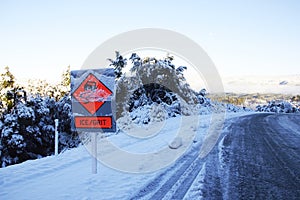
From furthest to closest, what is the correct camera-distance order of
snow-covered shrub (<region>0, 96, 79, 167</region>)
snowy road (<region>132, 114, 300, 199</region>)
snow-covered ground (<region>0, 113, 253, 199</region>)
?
snow-covered shrub (<region>0, 96, 79, 167</region>)
snow-covered ground (<region>0, 113, 253, 199</region>)
snowy road (<region>132, 114, 300, 199</region>)

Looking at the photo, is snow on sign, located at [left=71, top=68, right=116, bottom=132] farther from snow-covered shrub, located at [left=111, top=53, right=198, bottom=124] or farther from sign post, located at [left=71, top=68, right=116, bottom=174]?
snow-covered shrub, located at [left=111, top=53, right=198, bottom=124]

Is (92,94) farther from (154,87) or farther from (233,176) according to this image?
(154,87)

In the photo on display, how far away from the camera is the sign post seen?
5.04 meters

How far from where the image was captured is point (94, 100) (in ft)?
16.7

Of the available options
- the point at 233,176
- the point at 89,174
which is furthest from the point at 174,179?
the point at 89,174

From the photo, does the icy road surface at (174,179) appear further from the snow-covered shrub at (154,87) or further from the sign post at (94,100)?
the snow-covered shrub at (154,87)

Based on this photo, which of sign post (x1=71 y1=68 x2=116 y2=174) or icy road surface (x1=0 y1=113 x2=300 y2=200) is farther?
sign post (x1=71 y1=68 x2=116 y2=174)

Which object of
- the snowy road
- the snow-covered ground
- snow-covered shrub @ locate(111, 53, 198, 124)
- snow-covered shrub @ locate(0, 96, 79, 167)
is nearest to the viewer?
the snowy road

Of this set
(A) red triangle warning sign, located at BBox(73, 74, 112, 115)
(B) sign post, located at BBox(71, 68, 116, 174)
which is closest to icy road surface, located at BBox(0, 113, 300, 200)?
(B) sign post, located at BBox(71, 68, 116, 174)

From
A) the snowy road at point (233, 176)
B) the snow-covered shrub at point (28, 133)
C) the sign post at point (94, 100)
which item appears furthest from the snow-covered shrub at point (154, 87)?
the sign post at point (94, 100)

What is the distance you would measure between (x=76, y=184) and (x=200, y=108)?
724 inches

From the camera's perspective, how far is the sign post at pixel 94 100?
504cm

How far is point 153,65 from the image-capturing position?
20406 mm

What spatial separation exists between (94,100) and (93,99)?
0.03 m
